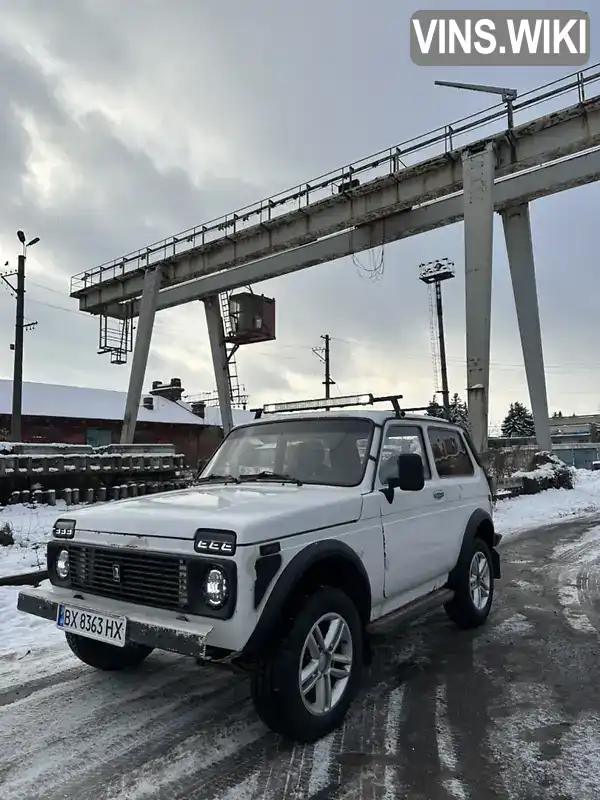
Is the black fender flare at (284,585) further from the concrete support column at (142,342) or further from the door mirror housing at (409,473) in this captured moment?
the concrete support column at (142,342)

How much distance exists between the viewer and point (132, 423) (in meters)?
26.4

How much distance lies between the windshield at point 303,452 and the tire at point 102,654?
1.46 meters

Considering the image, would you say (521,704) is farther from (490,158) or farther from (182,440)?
(182,440)

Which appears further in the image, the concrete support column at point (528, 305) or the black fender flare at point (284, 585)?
the concrete support column at point (528, 305)

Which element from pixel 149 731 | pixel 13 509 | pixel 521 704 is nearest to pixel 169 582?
pixel 149 731

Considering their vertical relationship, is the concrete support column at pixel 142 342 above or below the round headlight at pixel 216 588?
above

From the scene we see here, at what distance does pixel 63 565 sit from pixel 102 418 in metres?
32.8

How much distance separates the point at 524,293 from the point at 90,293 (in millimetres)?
20525

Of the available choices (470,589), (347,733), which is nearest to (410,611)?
(347,733)

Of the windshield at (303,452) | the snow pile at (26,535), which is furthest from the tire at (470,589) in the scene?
the snow pile at (26,535)

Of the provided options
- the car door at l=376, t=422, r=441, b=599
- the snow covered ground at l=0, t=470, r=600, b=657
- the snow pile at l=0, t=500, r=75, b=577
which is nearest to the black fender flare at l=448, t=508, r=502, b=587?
the car door at l=376, t=422, r=441, b=599

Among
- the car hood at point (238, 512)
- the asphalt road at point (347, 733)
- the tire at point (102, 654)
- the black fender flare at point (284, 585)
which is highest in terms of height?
the car hood at point (238, 512)

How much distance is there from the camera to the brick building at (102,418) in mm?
32469

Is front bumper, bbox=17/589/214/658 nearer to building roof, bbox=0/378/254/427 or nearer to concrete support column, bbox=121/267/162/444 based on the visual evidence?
concrete support column, bbox=121/267/162/444
